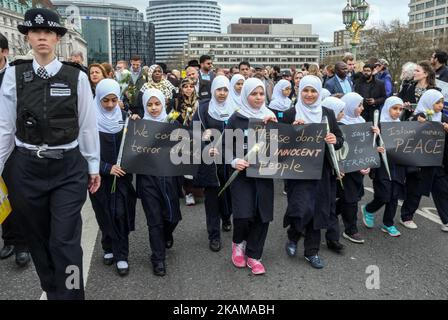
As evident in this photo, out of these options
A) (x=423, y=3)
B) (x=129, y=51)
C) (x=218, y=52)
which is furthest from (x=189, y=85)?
(x=129, y=51)

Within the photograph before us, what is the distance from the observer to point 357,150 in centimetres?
466

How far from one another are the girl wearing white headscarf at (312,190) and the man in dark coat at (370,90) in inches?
170

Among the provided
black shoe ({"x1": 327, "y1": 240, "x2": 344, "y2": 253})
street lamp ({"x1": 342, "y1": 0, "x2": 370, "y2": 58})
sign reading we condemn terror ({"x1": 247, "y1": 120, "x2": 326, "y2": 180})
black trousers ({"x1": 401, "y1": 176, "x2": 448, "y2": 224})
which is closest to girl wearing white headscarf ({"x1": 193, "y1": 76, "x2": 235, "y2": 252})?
sign reading we condemn terror ({"x1": 247, "y1": 120, "x2": 326, "y2": 180})

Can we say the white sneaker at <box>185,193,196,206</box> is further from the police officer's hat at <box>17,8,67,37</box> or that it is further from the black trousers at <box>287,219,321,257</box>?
the police officer's hat at <box>17,8,67,37</box>

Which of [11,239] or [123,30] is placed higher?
[123,30]

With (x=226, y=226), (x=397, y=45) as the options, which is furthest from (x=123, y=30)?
(x=226, y=226)

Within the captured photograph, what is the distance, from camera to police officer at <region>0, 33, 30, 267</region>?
4.08 metres

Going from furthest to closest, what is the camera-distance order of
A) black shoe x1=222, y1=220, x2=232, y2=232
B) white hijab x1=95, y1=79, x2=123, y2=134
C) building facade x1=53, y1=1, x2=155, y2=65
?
1. building facade x1=53, y1=1, x2=155, y2=65
2. black shoe x1=222, y1=220, x2=232, y2=232
3. white hijab x1=95, y1=79, x2=123, y2=134

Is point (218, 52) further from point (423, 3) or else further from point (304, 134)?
point (304, 134)

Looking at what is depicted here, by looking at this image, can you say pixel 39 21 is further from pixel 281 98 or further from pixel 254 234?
pixel 281 98

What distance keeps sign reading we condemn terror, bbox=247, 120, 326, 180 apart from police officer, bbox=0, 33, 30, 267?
2.57 m

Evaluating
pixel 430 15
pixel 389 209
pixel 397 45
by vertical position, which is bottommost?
pixel 389 209

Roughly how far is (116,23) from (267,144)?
513 feet

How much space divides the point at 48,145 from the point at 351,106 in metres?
3.31
